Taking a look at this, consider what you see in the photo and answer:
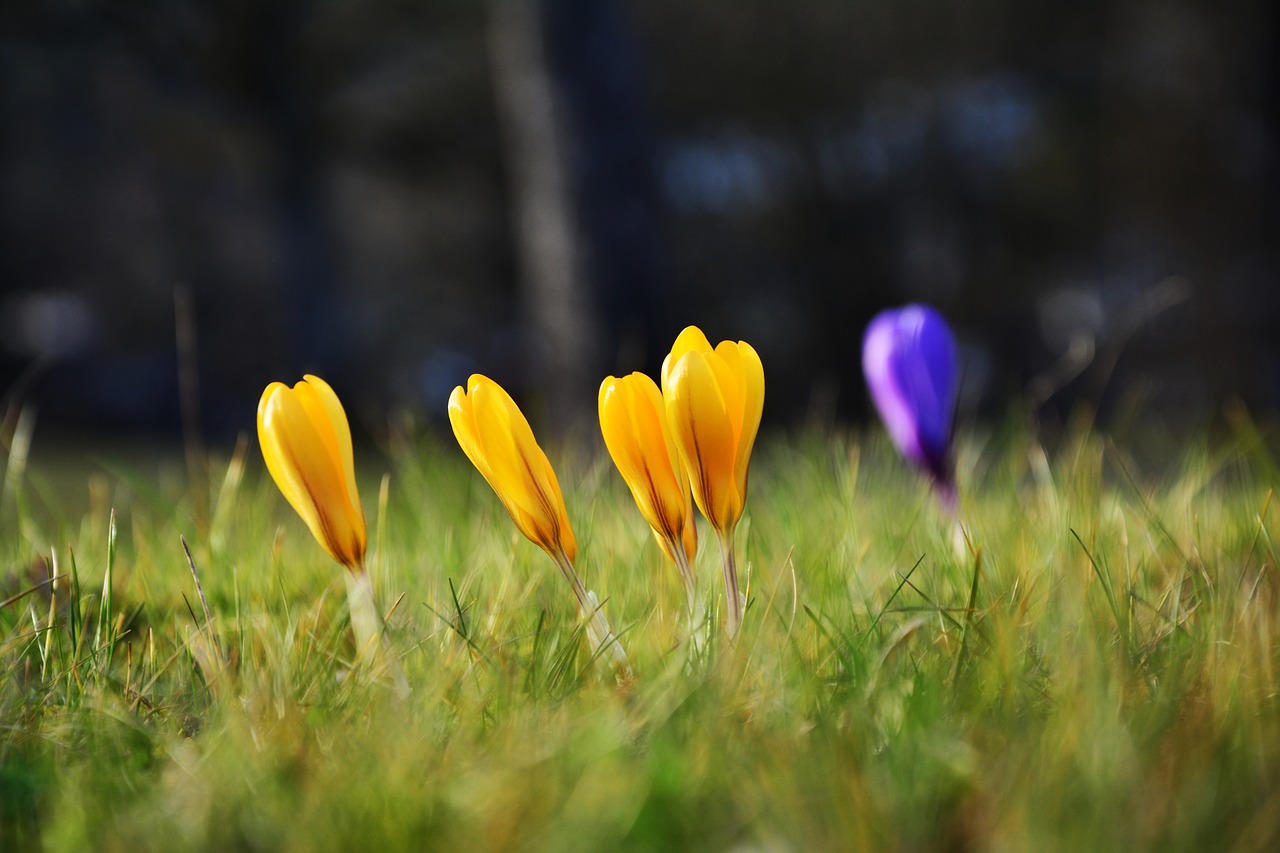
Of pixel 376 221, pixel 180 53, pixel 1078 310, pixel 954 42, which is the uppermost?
pixel 180 53

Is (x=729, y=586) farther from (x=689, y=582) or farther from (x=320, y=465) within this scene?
(x=320, y=465)

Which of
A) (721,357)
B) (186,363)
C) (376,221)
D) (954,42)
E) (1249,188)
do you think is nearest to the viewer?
(721,357)

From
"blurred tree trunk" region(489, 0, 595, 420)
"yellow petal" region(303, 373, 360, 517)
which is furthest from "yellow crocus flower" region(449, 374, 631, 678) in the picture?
"blurred tree trunk" region(489, 0, 595, 420)

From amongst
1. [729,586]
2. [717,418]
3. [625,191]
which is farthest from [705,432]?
[625,191]

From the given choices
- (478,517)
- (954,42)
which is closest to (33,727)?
(478,517)

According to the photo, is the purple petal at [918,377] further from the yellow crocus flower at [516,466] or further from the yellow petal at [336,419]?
the yellow petal at [336,419]

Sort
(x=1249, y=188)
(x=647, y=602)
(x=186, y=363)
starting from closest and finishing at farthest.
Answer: (x=647, y=602) < (x=186, y=363) < (x=1249, y=188)

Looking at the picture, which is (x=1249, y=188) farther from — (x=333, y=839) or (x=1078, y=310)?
(x=333, y=839)
